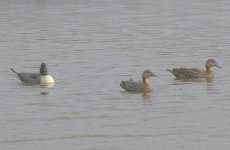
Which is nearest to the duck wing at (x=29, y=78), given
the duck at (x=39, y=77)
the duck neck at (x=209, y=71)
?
the duck at (x=39, y=77)

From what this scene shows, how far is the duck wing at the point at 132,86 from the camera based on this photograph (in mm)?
21188

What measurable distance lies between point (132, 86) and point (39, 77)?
2.98m

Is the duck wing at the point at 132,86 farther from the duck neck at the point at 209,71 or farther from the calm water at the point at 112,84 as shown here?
the duck neck at the point at 209,71

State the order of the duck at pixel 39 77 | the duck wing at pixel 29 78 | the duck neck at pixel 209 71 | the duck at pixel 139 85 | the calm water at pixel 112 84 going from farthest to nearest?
the duck neck at pixel 209 71 → the duck wing at pixel 29 78 → the duck at pixel 39 77 → the duck at pixel 139 85 → the calm water at pixel 112 84

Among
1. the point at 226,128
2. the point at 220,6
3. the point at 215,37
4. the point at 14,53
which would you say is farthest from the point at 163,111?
the point at 220,6

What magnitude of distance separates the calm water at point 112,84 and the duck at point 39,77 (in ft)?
0.94

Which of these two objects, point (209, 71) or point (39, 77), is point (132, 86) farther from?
point (209, 71)

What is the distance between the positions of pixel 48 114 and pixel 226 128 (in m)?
3.90

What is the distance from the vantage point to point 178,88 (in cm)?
2189

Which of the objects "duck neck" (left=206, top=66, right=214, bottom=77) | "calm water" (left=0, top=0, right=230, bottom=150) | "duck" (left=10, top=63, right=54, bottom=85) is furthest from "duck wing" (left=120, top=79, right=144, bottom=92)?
"duck neck" (left=206, top=66, right=214, bottom=77)

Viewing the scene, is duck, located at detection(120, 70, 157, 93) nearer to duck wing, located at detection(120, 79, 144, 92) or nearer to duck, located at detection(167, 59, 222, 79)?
duck wing, located at detection(120, 79, 144, 92)

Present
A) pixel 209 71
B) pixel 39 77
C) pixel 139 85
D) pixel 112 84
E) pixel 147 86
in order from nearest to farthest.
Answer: pixel 147 86 → pixel 139 85 → pixel 112 84 → pixel 39 77 → pixel 209 71

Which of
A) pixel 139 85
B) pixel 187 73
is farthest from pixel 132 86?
pixel 187 73

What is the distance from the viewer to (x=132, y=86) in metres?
21.3
